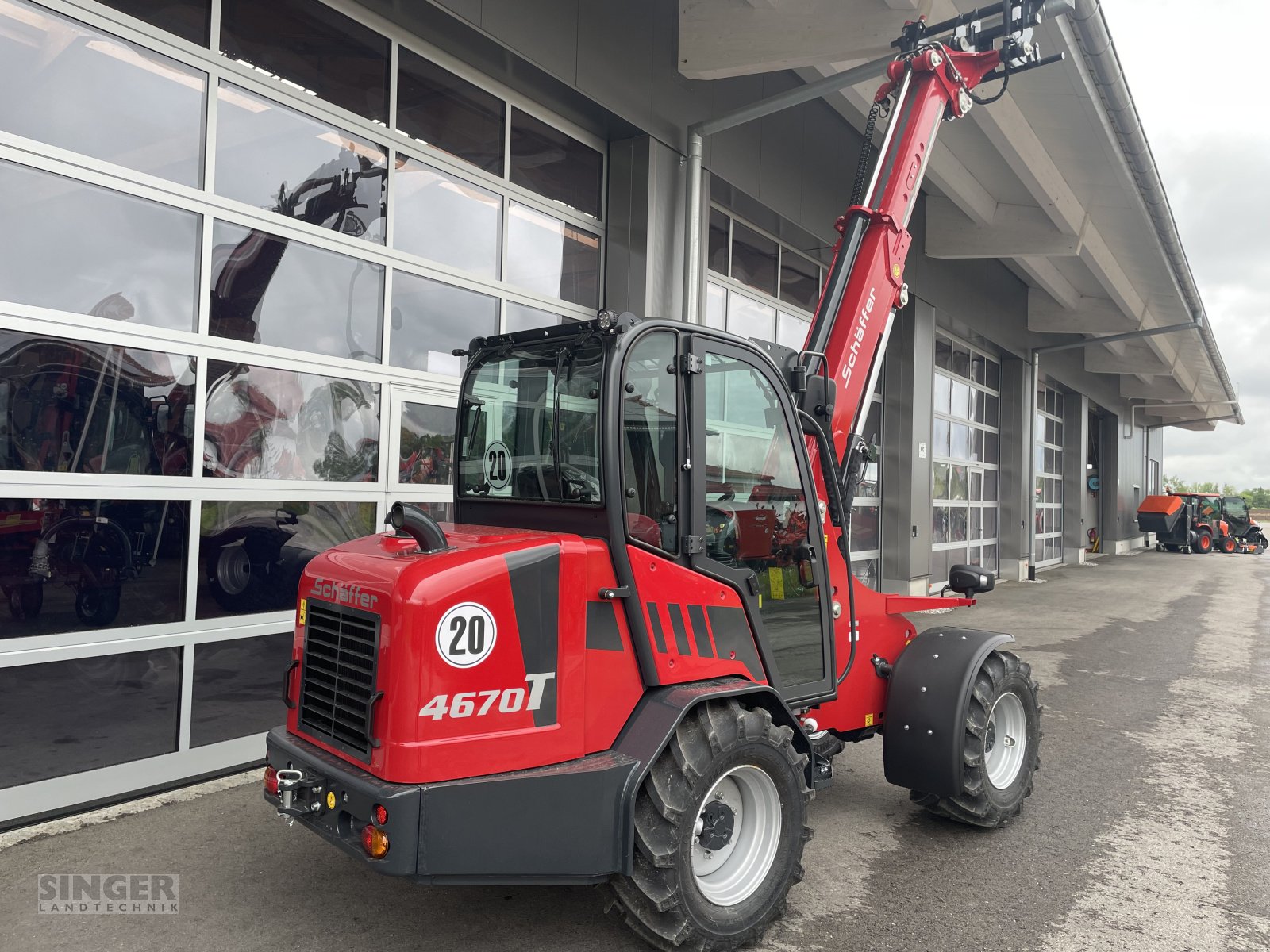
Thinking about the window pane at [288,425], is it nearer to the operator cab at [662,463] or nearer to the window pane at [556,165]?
the operator cab at [662,463]

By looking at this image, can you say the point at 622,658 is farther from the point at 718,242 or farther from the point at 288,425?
the point at 718,242

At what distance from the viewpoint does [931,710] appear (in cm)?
432

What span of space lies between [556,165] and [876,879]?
6.02m

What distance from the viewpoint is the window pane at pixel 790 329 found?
11.0 metres

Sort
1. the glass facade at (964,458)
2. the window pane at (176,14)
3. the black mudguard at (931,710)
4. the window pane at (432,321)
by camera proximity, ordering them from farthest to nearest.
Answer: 1. the glass facade at (964,458)
2. the window pane at (432,321)
3. the window pane at (176,14)
4. the black mudguard at (931,710)

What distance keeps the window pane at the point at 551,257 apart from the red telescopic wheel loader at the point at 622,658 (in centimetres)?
350

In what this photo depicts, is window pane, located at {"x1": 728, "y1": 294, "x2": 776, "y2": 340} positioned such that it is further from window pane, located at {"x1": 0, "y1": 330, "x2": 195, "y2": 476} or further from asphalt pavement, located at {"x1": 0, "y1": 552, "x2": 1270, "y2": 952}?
window pane, located at {"x1": 0, "y1": 330, "x2": 195, "y2": 476}

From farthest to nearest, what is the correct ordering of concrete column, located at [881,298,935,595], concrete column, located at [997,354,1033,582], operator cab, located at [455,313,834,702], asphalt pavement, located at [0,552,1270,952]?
concrete column, located at [997,354,1033,582] → concrete column, located at [881,298,935,595] → asphalt pavement, located at [0,552,1270,952] → operator cab, located at [455,313,834,702]

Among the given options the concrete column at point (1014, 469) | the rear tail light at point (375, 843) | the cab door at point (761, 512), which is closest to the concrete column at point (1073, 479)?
the concrete column at point (1014, 469)

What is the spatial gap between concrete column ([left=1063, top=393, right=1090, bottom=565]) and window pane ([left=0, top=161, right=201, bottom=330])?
24621mm

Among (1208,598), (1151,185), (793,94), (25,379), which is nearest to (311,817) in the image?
(25,379)

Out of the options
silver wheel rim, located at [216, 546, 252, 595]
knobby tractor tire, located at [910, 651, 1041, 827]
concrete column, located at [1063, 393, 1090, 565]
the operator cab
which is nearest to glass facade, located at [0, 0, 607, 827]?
silver wheel rim, located at [216, 546, 252, 595]

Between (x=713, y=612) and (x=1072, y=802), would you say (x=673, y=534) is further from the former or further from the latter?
(x=1072, y=802)

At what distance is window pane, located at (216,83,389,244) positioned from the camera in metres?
5.38
